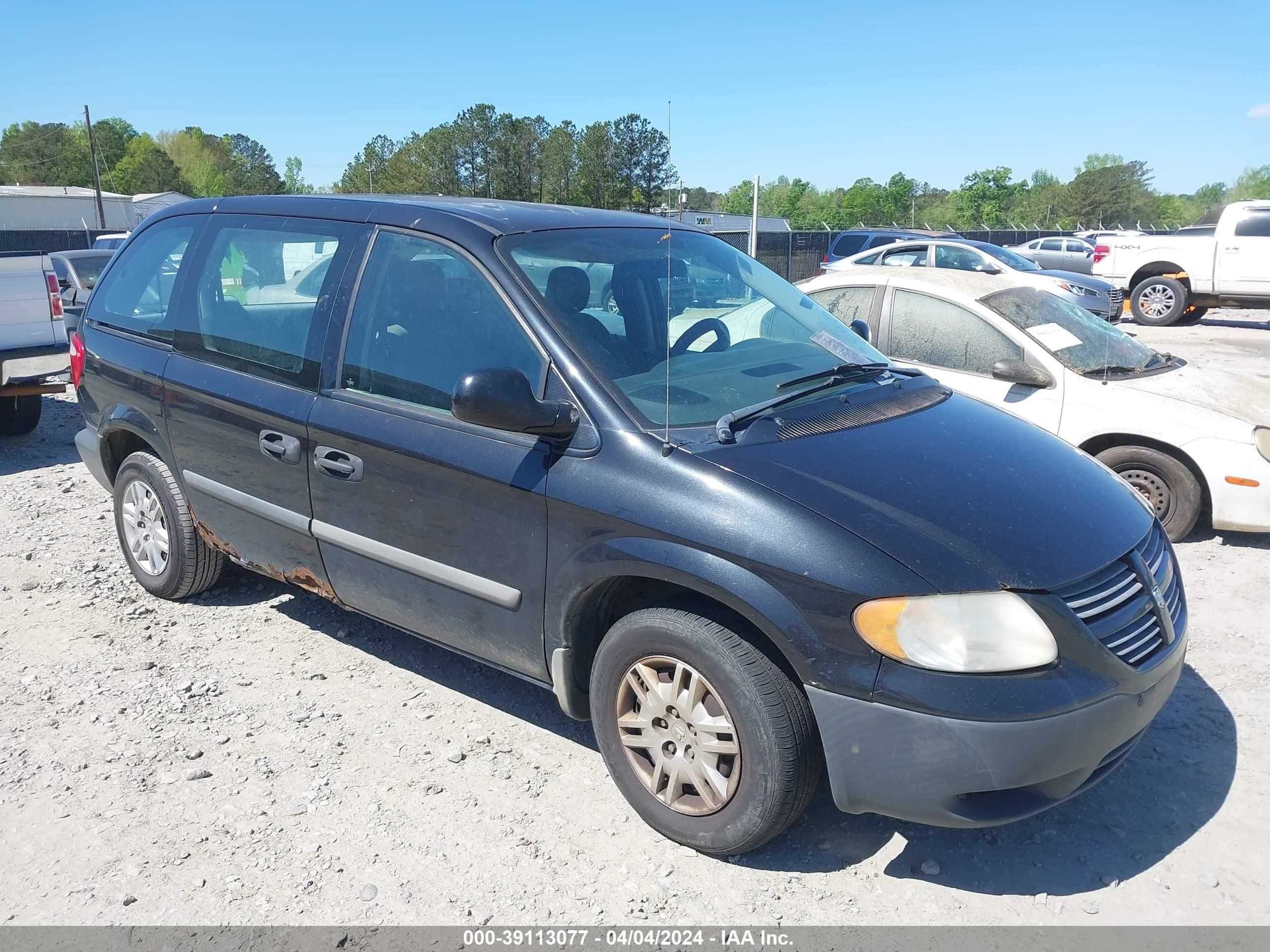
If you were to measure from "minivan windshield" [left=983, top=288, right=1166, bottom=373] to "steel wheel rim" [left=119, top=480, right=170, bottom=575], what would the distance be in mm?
4873

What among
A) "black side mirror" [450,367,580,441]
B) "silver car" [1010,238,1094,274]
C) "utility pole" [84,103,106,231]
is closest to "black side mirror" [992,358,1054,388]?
"black side mirror" [450,367,580,441]

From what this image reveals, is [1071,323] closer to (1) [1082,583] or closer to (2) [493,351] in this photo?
(1) [1082,583]

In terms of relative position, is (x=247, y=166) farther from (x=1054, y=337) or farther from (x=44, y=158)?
(x=1054, y=337)

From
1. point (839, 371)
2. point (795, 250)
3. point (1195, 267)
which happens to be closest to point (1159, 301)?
point (1195, 267)

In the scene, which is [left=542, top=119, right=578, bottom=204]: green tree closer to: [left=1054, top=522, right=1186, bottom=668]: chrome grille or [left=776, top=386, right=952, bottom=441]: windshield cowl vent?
[left=776, top=386, right=952, bottom=441]: windshield cowl vent

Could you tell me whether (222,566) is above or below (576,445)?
below

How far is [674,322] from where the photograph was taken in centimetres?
355

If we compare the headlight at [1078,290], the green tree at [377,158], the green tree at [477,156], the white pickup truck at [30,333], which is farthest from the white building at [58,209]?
the headlight at [1078,290]

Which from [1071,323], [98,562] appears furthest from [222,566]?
[1071,323]

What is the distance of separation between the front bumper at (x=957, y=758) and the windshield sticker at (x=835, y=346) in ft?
5.24

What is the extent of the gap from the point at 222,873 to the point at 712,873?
1.48 metres

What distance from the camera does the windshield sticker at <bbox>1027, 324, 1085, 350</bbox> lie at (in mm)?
5957

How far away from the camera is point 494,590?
329 cm

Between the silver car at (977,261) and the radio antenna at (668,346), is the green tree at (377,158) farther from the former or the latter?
the radio antenna at (668,346)
